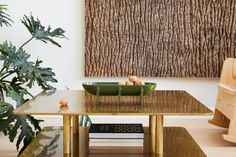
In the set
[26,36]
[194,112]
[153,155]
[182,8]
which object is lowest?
[153,155]

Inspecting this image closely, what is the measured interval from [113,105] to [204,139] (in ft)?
4.65

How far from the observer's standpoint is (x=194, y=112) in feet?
4.86

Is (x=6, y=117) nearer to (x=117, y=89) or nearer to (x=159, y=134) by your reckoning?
(x=117, y=89)

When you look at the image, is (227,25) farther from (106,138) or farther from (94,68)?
(106,138)

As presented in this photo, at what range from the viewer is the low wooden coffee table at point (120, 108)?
1.48m

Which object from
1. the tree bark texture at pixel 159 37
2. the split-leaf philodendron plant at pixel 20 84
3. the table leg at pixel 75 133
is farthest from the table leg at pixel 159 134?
the tree bark texture at pixel 159 37

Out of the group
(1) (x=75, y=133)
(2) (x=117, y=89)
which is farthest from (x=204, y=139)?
(2) (x=117, y=89)

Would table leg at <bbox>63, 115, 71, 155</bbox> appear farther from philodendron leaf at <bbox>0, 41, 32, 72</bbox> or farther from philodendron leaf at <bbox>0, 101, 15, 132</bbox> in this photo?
philodendron leaf at <bbox>0, 41, 32, 72</bbox>

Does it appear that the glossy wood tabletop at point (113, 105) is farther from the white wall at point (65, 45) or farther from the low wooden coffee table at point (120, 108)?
the white wall at point (65, 45)

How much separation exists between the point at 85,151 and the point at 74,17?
2.03 metres

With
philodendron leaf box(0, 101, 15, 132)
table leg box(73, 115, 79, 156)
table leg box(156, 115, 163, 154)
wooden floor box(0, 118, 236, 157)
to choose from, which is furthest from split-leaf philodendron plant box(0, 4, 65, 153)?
table leg box(156, 115, 163, 154)

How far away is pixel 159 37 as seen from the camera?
348 cm

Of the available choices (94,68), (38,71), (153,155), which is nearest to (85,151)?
(153,155)

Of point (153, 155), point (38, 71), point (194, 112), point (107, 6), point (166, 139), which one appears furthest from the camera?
point (107, 6)
